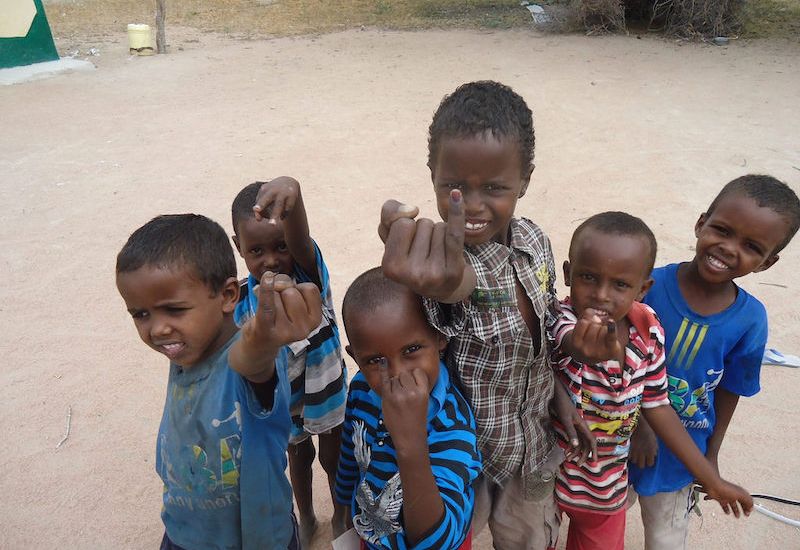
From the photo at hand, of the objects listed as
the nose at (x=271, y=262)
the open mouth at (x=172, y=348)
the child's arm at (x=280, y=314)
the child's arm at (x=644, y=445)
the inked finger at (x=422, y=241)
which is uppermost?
the inked finger at (x=422, y=241)

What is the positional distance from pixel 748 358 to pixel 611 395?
0.42 meters

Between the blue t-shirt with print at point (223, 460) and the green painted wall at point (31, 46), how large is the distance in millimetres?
9417

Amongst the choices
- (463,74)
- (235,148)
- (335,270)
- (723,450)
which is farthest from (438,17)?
(723,450)

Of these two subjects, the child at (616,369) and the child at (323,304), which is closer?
the child at (616,369)

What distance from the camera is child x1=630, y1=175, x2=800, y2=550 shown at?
1675 mm

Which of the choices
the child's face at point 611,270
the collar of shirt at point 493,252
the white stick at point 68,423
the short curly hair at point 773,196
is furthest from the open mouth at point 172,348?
the white stick at point 68,423

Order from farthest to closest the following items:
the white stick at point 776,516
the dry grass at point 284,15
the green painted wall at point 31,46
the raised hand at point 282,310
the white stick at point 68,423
A: 1. the dry grass at point 284,15
2. the green painted wall at point 31,46
3. the white stick at point 68,423
4. the white stick at point 776,516
5. the raised hand at point 282,310

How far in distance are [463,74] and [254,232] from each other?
22.5ft

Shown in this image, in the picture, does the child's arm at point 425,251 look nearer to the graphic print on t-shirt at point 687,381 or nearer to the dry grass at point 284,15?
the graphic print on t-shirt at point 687,381

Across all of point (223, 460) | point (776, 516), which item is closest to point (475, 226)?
point (223, 460)

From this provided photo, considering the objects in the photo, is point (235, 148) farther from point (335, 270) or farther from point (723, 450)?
point (723, 450)

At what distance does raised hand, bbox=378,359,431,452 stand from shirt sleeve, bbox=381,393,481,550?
0.13 metres

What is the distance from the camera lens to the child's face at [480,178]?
146cm

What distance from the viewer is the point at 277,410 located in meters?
1.43
